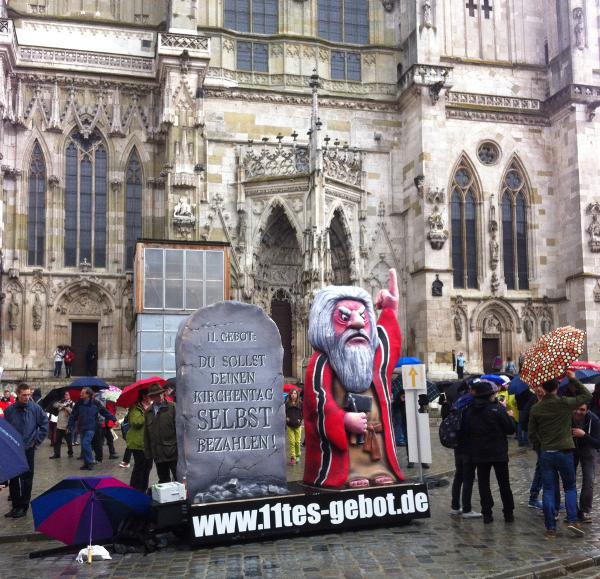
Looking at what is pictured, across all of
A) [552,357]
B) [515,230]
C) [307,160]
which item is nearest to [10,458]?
[552,357]

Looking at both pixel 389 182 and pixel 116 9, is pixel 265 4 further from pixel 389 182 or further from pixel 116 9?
pixel 389 182

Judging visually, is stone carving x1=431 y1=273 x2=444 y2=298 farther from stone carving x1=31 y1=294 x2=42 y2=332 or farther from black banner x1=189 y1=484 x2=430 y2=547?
black banner x1=189 y1=484 x2=430 y2=547

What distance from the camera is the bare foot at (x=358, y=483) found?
9.59 meters

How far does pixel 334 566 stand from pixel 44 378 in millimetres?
20225

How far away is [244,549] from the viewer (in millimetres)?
8484

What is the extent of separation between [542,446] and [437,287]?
1979 cm

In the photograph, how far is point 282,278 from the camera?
2950 cm

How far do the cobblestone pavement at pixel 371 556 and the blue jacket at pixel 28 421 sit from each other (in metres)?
1.38

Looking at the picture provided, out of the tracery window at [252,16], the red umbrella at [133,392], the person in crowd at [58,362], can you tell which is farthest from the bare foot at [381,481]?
the tracery window at [252,16]

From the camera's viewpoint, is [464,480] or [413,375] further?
[413,375]

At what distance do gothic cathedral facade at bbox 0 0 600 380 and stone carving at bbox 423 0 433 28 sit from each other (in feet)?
0.29

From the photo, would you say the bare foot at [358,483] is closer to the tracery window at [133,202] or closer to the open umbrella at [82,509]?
the open umbrella at [82,509]

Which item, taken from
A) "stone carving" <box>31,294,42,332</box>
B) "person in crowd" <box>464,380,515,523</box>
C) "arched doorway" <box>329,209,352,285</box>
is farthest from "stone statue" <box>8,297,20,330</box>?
"person in crowd" <box>464,380,515,523</box>

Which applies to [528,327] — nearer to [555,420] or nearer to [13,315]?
[13,315]
